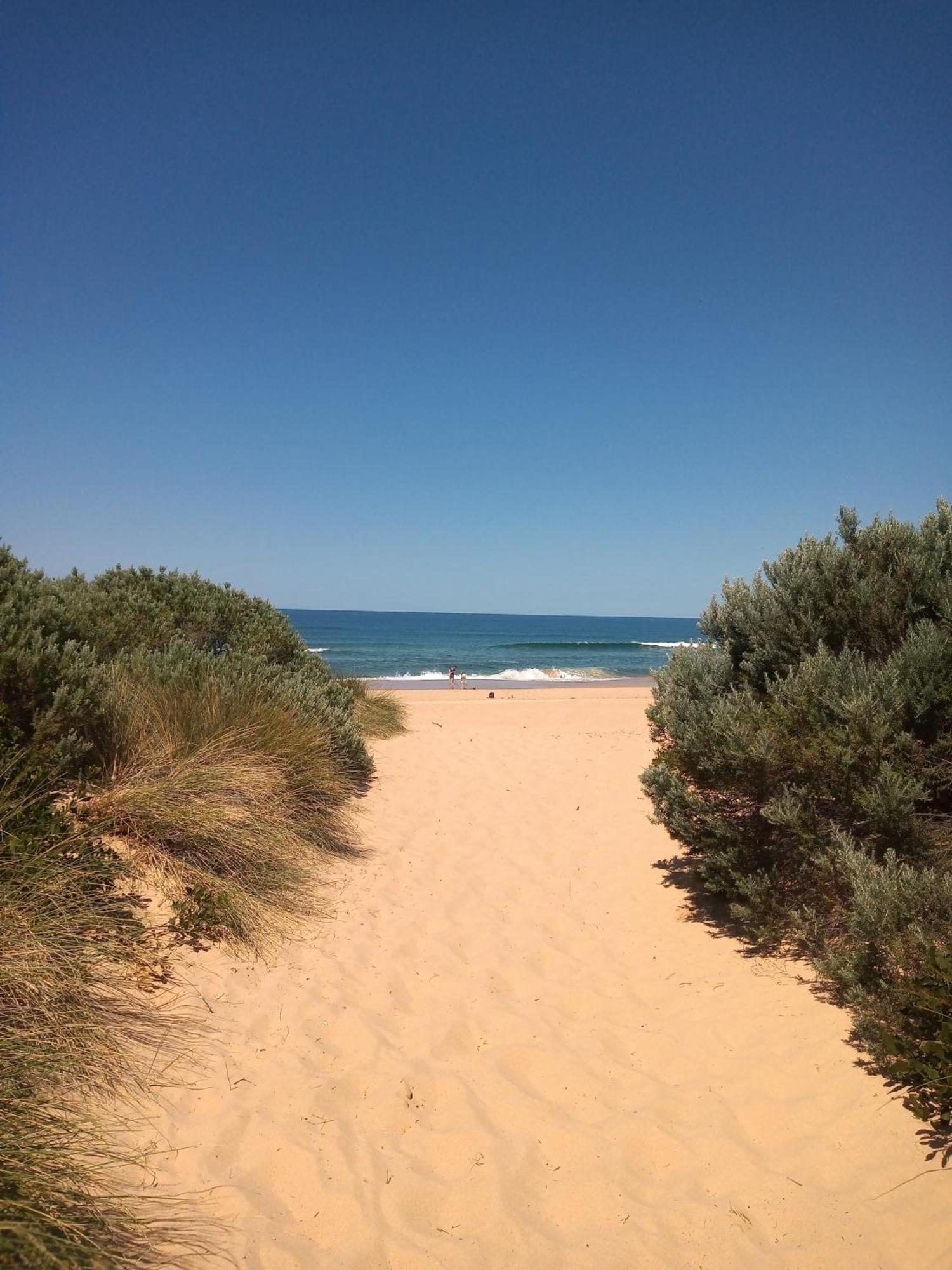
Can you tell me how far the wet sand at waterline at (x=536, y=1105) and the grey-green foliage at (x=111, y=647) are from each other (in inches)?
70.0

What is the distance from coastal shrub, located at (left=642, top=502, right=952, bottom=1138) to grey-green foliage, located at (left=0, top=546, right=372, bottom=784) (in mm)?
3819

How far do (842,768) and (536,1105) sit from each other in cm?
230

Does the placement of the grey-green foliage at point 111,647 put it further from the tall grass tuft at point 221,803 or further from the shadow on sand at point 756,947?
the shadow on sand at point 756,947

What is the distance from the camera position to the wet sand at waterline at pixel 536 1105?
246 centimetres

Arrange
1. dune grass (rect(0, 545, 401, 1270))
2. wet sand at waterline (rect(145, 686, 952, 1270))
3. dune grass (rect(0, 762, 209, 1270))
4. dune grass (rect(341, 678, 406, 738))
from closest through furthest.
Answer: dune grass (rect(0, 762, 209, 1270))
dune grass (rect(0, 545, 401, 1270))
wet sand at waterline (rect(145, 686, 952, 1270))
dune grass (rect(341, 678, 406, 738))

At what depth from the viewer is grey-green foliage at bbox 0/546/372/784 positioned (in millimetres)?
4352

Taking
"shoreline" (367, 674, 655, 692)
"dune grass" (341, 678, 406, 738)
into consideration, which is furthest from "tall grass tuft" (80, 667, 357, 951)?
"shoreline" (367, 674, 655, 692)

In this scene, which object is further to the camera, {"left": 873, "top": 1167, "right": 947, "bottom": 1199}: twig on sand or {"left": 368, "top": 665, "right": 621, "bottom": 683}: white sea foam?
{"left": 368, "top": 665, "right": 621, "bottom": 683}: white sea foam

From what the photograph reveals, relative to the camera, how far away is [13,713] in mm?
4367

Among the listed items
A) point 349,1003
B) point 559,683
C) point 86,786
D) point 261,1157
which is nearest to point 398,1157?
point 261,1157

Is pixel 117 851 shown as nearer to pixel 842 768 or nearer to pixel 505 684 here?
pixel 842 768

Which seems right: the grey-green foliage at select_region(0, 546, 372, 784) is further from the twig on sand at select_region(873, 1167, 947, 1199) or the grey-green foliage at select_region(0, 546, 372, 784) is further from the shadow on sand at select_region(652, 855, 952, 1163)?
the twig on sand at select_region(873, 1167, 947, 1199)

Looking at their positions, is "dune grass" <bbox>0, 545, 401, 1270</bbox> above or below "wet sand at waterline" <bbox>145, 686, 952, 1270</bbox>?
above

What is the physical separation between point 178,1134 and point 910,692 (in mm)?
4024
